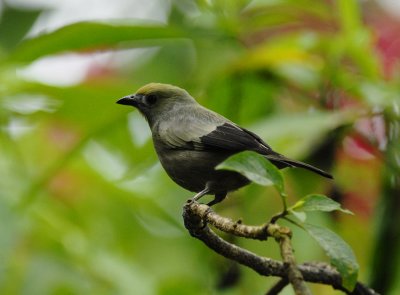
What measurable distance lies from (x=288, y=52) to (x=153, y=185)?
128 centimetres

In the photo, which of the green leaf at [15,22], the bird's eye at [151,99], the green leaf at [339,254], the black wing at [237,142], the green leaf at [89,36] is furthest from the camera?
the green leaf at [15,22]

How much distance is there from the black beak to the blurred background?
497 millimetres

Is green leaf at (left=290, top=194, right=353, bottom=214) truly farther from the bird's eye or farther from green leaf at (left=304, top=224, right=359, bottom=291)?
the bird's eye

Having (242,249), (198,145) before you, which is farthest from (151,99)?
(242,249)

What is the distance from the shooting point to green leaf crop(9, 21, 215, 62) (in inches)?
138

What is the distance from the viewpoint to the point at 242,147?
8.52 feet

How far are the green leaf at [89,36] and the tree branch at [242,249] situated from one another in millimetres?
1418

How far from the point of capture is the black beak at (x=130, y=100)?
309cm

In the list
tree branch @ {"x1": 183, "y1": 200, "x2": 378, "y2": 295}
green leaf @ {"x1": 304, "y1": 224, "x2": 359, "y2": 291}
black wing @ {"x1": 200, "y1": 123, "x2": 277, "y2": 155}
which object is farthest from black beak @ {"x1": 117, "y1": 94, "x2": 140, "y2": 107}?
green leaf @ {"x1": 304, "y1": 224, "x2": 359, "y2": 291}

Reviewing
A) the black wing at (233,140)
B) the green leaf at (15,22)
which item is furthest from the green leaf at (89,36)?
the black wing at (233,140)

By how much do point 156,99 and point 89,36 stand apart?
560 millimetres

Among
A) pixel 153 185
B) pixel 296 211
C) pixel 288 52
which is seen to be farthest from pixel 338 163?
pixel 296 211

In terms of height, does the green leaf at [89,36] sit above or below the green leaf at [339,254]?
below

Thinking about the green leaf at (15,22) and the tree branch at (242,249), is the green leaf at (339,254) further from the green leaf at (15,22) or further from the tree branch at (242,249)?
the green leaf at (15,22)
